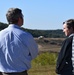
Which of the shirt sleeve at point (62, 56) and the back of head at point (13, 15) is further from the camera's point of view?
the shirt sleeve at point (62, 56)

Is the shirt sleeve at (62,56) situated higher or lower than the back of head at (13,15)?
lower

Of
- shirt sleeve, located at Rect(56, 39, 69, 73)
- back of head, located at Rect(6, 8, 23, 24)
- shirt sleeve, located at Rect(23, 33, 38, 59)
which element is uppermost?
back of head, located at Rect(6, 8, 23, 24)

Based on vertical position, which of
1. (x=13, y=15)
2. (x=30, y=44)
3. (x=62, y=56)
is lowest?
(x=62, y=56)

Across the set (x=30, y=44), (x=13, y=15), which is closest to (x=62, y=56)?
(x=30, y=44)

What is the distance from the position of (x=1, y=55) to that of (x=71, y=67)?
122 centimetres

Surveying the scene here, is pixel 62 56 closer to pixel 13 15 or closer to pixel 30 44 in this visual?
pixel 30 44

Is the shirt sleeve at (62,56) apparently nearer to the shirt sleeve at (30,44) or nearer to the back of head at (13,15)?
the shirt sleeve at (30,44)

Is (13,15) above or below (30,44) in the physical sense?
above

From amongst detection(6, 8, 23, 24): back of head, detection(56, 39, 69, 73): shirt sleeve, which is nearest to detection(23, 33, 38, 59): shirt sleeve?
detection(6, 8, 23, 24): back of head

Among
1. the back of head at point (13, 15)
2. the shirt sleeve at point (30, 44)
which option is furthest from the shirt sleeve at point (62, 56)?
the back of head at point (13, 15)

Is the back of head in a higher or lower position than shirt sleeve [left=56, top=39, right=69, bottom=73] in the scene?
higher

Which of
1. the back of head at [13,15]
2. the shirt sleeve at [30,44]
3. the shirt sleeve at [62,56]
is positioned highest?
the back of head at [13,15]

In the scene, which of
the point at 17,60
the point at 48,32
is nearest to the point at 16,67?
the point at 17,60

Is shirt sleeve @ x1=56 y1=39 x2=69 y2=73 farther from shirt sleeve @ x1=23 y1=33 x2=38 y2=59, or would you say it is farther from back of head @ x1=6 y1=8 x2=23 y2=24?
back of head @ x1=6 y1=8 x2=23 y2=24
